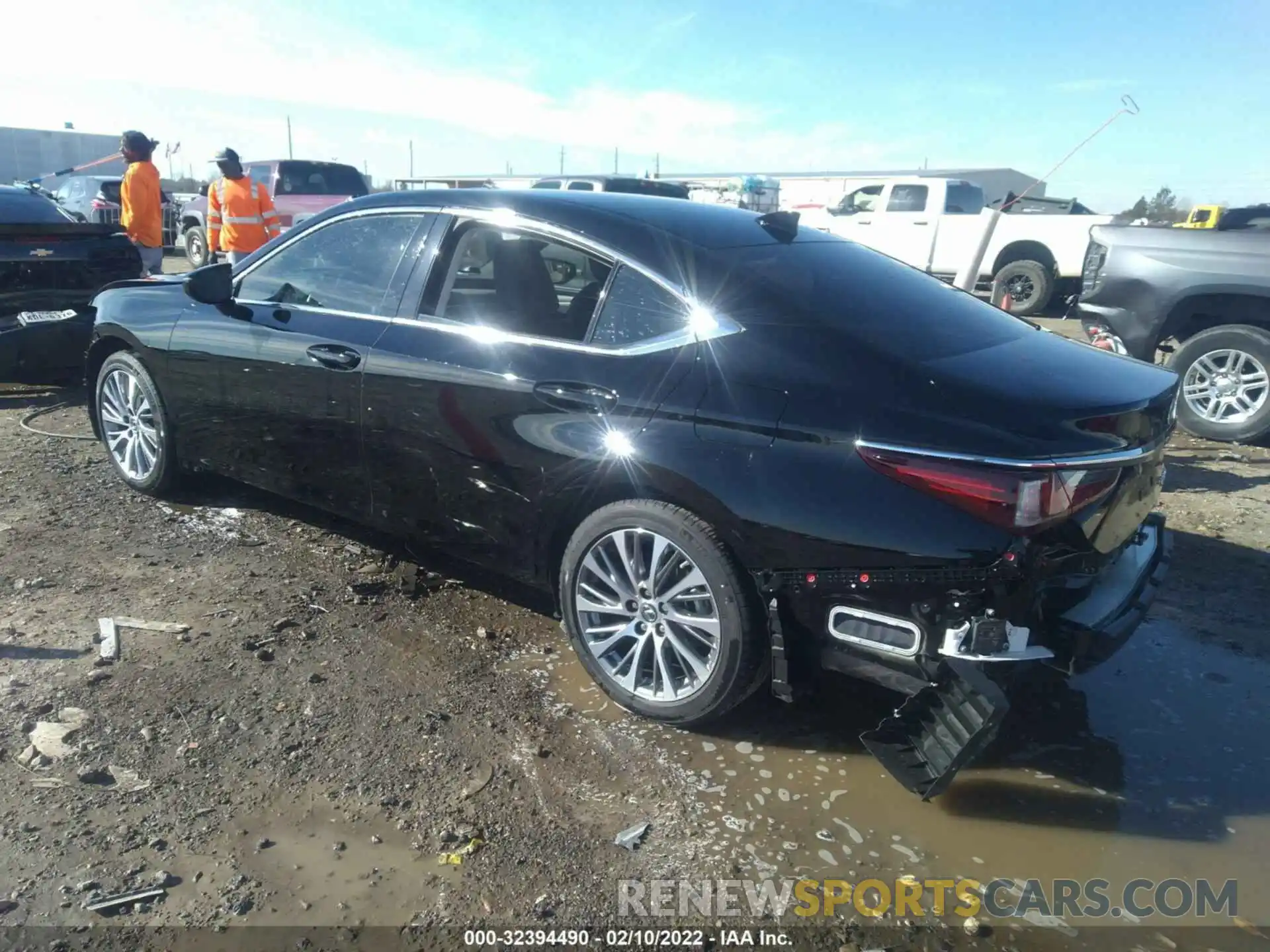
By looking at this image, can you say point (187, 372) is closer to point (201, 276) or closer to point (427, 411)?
point (201, 276)

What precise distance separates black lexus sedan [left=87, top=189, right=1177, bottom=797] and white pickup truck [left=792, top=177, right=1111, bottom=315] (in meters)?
9.43

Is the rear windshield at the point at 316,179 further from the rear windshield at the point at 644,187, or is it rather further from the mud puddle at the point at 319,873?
the mud puddle at the point at 319,873

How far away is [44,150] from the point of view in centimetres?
4566

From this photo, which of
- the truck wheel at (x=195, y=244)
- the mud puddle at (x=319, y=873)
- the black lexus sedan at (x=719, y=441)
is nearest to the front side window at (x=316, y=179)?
the truck wheel at (x=195, y=244)

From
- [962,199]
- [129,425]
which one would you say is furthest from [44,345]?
[962,199]

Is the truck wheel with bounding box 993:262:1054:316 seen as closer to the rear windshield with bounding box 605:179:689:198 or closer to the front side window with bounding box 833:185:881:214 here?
the front side window with bounding box 833:185:881:214

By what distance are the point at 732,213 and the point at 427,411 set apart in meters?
1.44

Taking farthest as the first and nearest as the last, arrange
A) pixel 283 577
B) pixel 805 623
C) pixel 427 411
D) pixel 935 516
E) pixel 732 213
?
pixel 283 577, pixel 732 213, pixel 427 411, pixel 805 623, pixel 935 516

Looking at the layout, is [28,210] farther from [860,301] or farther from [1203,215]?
[1203,215]

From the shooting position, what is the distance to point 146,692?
317 centimetres

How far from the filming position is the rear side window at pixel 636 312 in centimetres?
304

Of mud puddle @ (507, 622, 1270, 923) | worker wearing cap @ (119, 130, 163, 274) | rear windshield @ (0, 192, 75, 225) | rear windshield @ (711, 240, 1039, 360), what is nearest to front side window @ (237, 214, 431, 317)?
rear windshield @ (711, 240, 1039, 360)

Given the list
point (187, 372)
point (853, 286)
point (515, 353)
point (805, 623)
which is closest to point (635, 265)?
point (515, 353)

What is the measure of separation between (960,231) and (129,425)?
44.7ft
